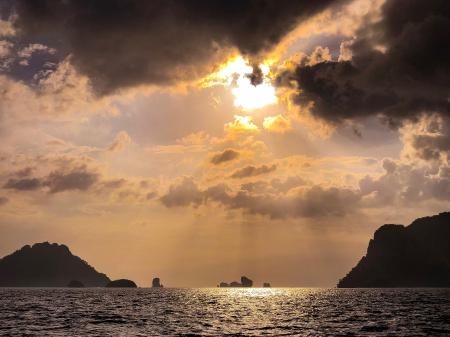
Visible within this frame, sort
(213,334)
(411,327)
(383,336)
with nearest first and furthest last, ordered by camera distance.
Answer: (383,336)
(213,334)
(411,327)

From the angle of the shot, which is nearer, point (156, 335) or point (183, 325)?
point (156, 335)

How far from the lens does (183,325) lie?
58406mm

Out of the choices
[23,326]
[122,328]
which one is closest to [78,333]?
[122,328]

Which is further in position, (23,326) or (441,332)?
(23,326)

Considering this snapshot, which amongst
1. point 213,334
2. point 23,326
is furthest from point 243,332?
point 23,326

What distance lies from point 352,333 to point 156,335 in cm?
2046

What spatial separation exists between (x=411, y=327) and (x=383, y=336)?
33.8ft

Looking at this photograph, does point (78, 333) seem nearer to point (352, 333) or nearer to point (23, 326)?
point (23, 326)

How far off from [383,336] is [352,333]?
146 inches

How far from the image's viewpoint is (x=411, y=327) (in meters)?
53.2

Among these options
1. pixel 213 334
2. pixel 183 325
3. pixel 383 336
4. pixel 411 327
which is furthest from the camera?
pixel 183 325

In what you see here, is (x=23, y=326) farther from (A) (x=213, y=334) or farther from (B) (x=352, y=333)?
(B) (x=352, y=333)

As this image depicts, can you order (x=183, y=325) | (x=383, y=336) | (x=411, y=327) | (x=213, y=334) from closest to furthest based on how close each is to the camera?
(x=383, y=336) → (x=213, y=334) → (x=411, y=327) → (x=183, y=325)

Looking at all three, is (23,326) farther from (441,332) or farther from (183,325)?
(441,332)
